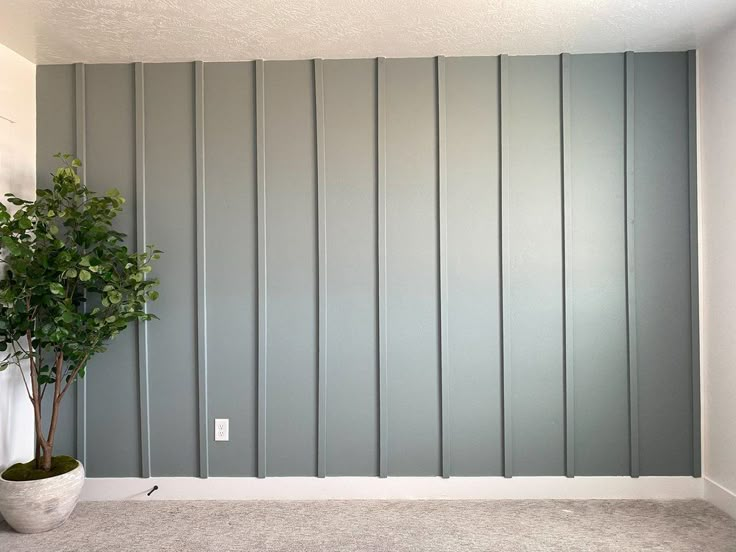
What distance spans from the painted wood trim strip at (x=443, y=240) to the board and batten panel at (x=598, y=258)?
672mm

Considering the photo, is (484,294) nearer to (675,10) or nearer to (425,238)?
(425,238)

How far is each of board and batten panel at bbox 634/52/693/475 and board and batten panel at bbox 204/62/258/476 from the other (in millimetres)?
2121

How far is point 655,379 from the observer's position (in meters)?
2.65

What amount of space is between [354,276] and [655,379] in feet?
5.65

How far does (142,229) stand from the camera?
2.71 metres

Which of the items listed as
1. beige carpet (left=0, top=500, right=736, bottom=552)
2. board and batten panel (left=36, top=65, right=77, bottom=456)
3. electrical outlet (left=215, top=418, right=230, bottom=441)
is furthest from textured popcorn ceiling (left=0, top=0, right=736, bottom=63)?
beige carpet (left=0, top=500, right=736, bottom=552)

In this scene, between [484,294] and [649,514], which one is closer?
[649,514]

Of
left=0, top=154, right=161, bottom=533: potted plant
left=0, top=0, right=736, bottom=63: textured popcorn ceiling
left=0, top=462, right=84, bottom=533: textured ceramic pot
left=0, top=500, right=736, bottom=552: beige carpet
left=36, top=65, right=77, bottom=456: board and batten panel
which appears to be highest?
left=0, top=0, right=736, bottom=63: textured popcorn ceiling

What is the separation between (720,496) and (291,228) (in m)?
2.63

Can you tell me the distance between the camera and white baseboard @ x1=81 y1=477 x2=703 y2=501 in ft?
8.63

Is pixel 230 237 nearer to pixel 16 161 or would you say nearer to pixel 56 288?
pixel 56 288

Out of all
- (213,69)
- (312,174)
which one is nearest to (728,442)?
(312,174)

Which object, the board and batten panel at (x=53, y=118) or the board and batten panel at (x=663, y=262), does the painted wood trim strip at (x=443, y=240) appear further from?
the board and batten panel at (x=53, y=118)

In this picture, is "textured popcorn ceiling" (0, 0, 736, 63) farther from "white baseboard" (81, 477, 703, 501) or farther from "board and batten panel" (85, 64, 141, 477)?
"white baseboard" (81, 477, 703, 501)
